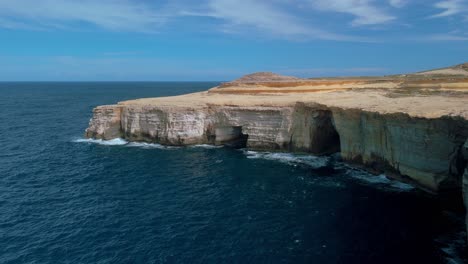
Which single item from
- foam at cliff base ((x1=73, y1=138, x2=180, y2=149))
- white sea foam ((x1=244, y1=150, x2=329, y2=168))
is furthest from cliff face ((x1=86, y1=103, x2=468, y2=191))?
white sea foam ((x1=244, y1=150, x2=329, y2=168))

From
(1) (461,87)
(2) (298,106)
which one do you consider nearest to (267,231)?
(2) (298,106)

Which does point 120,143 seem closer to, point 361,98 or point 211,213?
point 211,213

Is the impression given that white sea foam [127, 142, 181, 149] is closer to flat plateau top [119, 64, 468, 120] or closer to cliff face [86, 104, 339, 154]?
cliff face [86, 104, 339, 154]

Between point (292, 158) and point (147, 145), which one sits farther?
point (147, 145)

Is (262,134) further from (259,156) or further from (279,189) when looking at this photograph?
(279,189)

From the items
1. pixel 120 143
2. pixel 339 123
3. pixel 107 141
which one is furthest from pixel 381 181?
pixel 107 141

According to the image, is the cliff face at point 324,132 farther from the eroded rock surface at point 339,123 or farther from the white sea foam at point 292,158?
the white sea foam at point 292,158

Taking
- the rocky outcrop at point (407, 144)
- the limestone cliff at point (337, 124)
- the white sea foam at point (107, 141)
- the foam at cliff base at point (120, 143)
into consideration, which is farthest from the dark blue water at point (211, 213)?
the white sea foam at point (107, 141)
